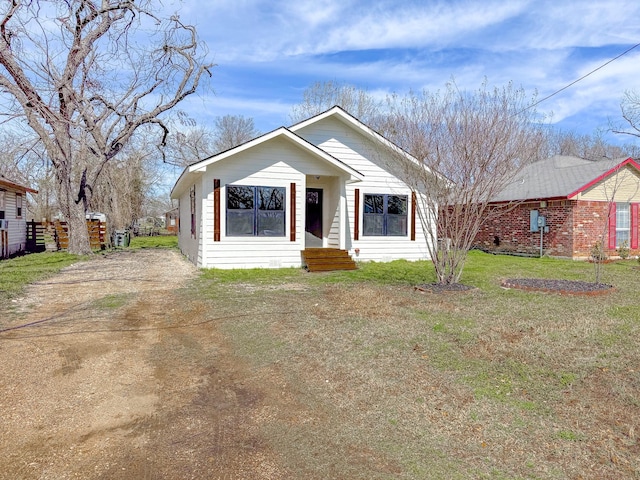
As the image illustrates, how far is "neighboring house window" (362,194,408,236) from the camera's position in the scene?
14.0m

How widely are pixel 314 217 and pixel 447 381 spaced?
11223mm

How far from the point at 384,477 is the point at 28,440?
2.36 meters

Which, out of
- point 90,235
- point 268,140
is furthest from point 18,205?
point 268,140

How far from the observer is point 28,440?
9.53 ft

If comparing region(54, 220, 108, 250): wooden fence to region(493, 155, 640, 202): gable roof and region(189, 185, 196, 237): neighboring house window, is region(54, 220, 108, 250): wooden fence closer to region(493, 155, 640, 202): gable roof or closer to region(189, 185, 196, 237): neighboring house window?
region(189, 185, 196, 237): neighboring house window

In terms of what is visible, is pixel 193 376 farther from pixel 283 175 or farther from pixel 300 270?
pixel 283 175

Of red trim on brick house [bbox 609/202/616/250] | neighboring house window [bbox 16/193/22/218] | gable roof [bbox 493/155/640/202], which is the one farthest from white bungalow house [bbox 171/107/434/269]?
neighboring house window [bbox 16/193/22/218]

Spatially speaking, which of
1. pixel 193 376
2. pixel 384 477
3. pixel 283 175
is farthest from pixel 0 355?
pixel 283 175

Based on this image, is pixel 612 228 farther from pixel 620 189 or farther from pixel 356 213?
pixel 356 213

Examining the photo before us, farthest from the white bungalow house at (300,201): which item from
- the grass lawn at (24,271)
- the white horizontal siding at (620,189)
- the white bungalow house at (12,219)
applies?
the white bungalow house at (12,219)

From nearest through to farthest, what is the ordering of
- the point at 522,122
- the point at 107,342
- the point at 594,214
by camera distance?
the point at 107,342 < the point at 522,122 < the point at 594,214

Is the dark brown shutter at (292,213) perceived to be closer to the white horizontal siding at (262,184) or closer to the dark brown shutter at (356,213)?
the white horizontal siding at (262,184)

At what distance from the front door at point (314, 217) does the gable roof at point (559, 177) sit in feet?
21.6

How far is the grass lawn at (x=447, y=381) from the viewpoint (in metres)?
2.76
